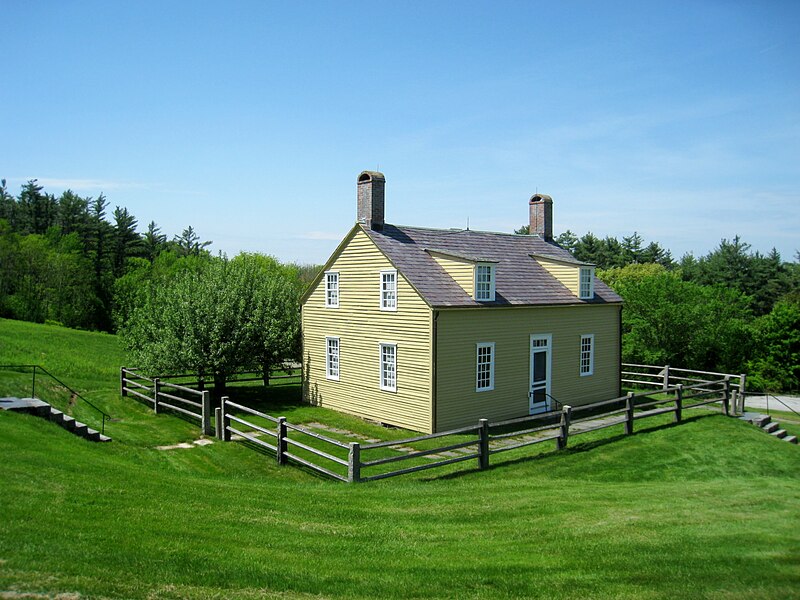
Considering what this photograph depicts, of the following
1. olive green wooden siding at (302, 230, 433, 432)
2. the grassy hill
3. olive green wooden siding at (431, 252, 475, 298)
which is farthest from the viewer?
olive green wooden siding at (431, 252, 475, 298)

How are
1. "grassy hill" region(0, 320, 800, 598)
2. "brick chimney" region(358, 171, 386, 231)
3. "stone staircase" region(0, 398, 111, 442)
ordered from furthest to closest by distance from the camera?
"brick chimney" region(358, 171, 386, 231), "stone staircase" region(0, 398, 111, 442), "grassy hill" region(0, 320, 800, 598)

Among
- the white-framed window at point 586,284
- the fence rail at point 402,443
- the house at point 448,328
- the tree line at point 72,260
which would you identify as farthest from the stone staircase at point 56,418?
the tree line at point 72,260

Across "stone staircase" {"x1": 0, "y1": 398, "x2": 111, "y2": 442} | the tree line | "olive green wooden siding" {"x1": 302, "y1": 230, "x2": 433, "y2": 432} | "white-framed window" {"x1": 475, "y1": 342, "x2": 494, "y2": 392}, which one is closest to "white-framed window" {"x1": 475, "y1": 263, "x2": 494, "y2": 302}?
"white-framed window" {"x1": 475, "y1": 342, "x2": 494, "y2": 392}

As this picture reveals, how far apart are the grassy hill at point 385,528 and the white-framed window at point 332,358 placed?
323 inches

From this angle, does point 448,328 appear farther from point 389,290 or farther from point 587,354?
point 587,354

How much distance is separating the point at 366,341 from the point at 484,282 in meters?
4.90

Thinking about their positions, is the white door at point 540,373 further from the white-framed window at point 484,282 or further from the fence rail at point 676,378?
the fence rail at point 676,378

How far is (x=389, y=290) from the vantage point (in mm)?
21281

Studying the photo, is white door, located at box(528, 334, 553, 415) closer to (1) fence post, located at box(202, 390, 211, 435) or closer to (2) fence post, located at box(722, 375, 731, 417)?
(2) fence post, located at box(722, 375, 731, 417)

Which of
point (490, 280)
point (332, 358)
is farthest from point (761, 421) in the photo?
point (332, 358)

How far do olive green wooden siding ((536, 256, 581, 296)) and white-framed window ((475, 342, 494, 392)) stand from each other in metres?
5.80

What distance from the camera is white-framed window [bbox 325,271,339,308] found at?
79.2 feet

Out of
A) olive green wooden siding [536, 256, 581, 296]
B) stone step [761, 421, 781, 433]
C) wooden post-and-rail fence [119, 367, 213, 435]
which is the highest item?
olive green wooden siding [536, 256, 581, 296]

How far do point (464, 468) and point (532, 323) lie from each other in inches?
342
